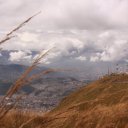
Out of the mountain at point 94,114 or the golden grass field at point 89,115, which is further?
the mountain at point 94,114

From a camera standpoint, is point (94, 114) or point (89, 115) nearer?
point (89, 115)

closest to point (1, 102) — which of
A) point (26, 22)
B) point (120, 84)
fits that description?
point (26, 22)

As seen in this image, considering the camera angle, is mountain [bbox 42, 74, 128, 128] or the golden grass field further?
mountain [bbox 42, 74, 128, 128]

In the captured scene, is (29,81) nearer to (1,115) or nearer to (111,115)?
(1,115)

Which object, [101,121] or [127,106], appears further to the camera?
[127,106]

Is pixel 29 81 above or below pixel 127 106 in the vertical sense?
above

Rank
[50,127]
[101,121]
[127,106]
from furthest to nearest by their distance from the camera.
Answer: [127,106]
[101,121]
[50,127]

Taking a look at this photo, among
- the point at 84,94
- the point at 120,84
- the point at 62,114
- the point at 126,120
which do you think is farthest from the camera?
the point at 84,94

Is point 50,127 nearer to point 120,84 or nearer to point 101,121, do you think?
point 101,121

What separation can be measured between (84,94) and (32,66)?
77.6 meters

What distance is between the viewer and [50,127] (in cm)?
558

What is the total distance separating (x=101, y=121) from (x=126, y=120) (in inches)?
58.3

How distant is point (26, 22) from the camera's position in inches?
147

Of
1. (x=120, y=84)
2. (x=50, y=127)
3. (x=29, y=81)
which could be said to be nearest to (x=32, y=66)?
(x=29, y=81)
